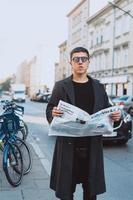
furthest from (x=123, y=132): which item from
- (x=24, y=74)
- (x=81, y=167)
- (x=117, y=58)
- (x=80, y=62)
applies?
(x=24, y=74)

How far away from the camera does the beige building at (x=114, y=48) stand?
43.0 metres

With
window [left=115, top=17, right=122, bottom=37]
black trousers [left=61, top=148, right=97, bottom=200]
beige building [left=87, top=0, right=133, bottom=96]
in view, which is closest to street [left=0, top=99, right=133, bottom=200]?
black trousers [left=61, top=148, right=97, bottom=200]

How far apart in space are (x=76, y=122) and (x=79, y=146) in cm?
23

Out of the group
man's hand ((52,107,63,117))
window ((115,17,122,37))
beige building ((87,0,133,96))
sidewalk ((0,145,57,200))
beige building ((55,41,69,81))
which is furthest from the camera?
beige building ((55,41,69,81))

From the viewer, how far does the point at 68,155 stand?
3990mm

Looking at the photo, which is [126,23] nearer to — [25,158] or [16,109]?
[16,109]

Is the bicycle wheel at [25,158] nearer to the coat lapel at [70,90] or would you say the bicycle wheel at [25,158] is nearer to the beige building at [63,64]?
the coat lapel at [70,90]

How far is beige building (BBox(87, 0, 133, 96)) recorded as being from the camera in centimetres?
4297

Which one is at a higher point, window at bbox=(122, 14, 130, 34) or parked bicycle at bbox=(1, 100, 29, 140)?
window at bbox=(122, 14, 130, 34)

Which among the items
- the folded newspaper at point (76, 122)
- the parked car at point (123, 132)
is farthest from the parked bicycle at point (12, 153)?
the parked car at point (123, 132)

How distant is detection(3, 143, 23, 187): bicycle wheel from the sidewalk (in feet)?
0.35

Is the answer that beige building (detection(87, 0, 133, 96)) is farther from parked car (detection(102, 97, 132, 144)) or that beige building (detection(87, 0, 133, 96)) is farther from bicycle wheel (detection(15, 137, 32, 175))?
bicycle wheel (detection(15, 137, 32, 175))

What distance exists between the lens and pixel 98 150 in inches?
160

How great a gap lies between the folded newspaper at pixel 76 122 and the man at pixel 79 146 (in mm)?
54
